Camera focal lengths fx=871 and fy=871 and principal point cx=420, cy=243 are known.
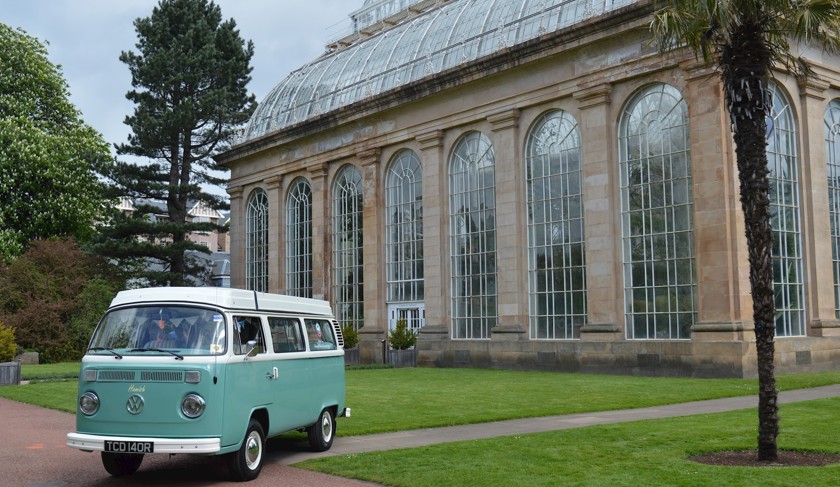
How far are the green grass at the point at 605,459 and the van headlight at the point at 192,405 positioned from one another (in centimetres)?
194

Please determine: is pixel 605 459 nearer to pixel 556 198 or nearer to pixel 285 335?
pixel 285 335

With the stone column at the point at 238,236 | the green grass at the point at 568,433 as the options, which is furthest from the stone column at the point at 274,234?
the green grass at the point at 568,433

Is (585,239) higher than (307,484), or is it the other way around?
(585,239)

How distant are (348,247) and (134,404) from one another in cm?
3052

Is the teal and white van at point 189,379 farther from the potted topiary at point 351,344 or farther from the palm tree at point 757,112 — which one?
the potted topiary at point 351,344

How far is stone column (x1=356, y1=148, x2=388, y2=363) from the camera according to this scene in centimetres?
3828

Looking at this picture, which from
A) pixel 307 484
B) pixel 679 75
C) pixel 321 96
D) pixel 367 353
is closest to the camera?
pixel 307 484

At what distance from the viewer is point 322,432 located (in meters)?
12.9

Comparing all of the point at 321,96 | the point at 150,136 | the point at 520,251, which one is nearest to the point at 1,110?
the point at 150,136

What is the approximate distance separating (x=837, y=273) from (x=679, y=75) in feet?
27.4

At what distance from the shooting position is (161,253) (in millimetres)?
48531

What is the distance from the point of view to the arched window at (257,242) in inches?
1836

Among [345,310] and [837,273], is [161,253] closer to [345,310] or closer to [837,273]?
[345,310]

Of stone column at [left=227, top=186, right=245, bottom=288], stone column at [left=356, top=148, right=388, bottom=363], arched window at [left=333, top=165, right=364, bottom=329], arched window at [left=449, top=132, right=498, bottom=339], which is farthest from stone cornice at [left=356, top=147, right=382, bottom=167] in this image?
stone column at [left=227, top=186, right=245, bottom=288]
